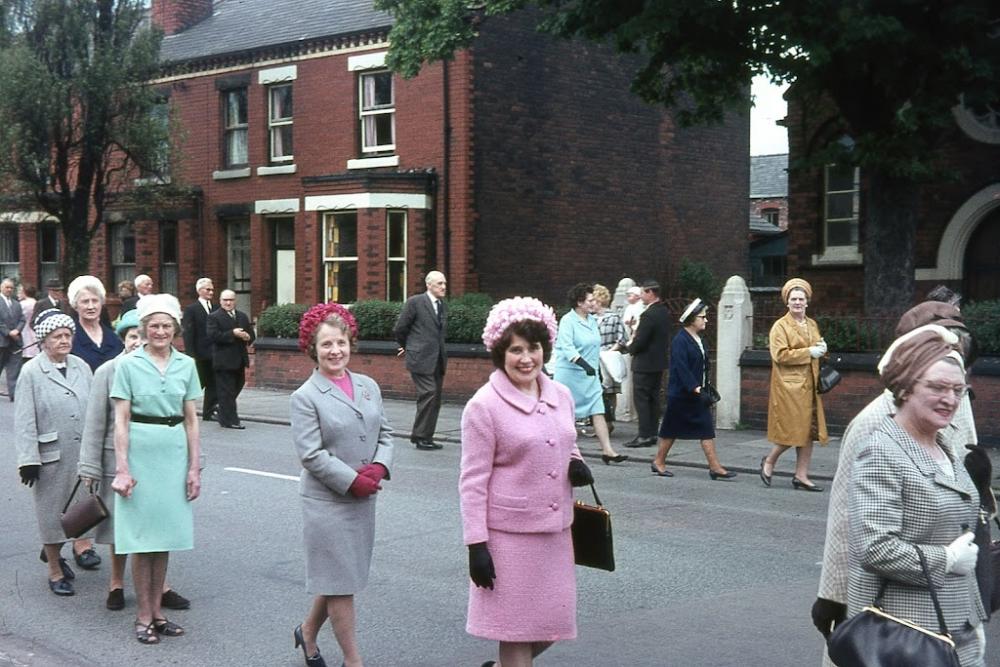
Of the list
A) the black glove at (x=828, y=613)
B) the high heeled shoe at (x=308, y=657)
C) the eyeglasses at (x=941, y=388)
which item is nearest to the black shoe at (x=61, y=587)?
the high heeled shoe at (x=308, y=657)

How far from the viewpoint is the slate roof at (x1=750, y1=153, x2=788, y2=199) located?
5258 cm

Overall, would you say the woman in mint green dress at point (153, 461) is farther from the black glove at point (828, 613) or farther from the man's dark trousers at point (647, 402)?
the man's dark trousers at point (647, 402)

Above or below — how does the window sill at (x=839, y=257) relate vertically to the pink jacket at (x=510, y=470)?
above

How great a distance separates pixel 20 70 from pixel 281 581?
771 inches

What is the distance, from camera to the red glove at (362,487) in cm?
573

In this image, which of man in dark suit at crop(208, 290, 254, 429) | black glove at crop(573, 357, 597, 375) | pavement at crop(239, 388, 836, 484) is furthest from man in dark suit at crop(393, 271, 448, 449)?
man in dark suit at crop(208, 290, 254, 429)

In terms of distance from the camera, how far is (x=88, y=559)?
841 cm

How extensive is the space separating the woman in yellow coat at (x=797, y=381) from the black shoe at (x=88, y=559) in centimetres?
589

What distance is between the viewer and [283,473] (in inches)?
491

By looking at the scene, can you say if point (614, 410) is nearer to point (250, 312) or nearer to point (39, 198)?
point (250, 312)

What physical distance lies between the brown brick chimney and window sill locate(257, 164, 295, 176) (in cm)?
617

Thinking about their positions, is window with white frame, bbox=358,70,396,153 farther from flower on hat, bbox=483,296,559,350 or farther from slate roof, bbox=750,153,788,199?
slate roof, bbox=750,153,788,199

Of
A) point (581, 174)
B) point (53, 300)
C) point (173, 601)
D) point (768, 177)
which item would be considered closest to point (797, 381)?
point (173, 601)

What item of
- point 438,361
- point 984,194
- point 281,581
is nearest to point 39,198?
point 438,361
